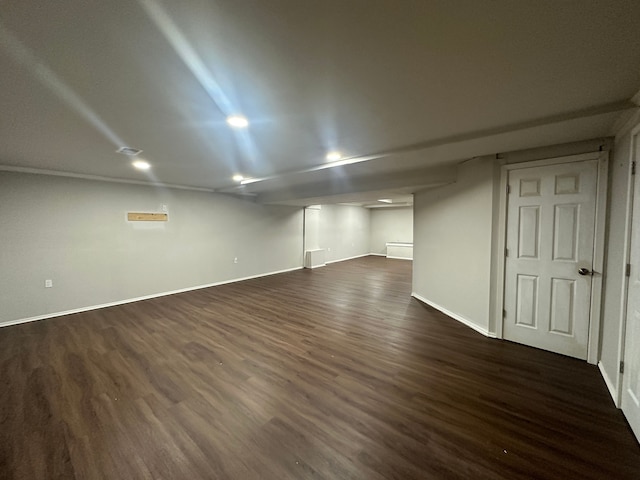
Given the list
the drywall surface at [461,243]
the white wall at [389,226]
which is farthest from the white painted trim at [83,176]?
the white wall at [389,226]

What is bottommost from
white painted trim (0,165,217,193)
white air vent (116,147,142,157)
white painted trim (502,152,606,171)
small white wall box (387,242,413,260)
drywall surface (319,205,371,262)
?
small white wall box (387,242,413,260)

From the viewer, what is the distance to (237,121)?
7.06ft

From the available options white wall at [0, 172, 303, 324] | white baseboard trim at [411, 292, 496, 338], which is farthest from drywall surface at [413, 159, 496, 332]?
white wall at [0, 172, 303, 324]

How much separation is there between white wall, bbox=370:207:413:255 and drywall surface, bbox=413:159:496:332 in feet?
19.4

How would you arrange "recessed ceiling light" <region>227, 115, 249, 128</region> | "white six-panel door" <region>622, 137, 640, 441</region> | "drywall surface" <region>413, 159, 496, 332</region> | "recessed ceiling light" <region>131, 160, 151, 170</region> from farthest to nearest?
"recessed ceiling light" <region>131, 160, 151, 170</region>
"drywall surface" <region>413, 159, 496, 332</region>
"recessed ceiling light" <region>227, 115, 249, 128</region>
"white six-panel door" <region>622, 137, 640, 441</region>

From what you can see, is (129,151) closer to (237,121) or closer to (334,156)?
(237,121)

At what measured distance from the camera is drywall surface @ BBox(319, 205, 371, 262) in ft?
30.5

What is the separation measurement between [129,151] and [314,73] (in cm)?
270

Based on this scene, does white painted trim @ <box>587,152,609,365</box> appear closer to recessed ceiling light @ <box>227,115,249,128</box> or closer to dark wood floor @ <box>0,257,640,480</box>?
dark wood floor @ <box>0,257,640,480</box>

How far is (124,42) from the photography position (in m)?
1.21

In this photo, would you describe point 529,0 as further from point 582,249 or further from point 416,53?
point 582,249

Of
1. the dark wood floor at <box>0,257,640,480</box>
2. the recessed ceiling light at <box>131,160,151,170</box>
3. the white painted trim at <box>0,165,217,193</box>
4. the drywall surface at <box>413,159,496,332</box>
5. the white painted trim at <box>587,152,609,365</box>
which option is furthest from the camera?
the white painted trim at <box>0,165,217,193</box>

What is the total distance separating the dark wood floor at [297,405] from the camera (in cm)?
149

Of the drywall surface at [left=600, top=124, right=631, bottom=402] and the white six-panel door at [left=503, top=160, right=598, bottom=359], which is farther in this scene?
the white six-panel door at [left=503, top=160, right=598, bottom=359]
